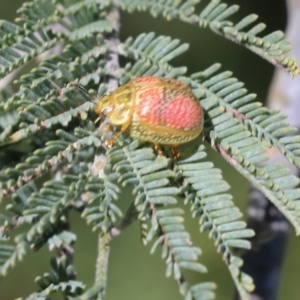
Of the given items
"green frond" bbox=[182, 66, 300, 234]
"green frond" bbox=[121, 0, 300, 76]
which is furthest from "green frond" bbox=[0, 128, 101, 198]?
"green frond" bbox=[121, 0, 300, 76]

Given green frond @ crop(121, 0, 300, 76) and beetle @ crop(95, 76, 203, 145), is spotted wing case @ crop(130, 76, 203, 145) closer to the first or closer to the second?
beetle @ crop(95, 76, 203, 145)

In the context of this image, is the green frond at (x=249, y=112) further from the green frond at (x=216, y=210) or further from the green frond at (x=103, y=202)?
the green frond at (x=103, y=202)

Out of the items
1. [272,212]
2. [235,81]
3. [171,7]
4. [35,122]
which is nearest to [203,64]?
[272,212]

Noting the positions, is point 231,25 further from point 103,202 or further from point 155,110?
point 103,202

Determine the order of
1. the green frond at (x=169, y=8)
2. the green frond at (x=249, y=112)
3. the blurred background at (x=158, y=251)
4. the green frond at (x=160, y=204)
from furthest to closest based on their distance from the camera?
the blurred background at (x=158, y=251) → the green frond at (x=169, y=8) → the green frond at (x=249, y=112) → the green frond at (x=160, y=204)

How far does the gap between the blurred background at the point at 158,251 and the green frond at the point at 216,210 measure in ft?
4.03

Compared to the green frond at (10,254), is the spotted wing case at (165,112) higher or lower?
higher

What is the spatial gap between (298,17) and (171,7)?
1.86 feet

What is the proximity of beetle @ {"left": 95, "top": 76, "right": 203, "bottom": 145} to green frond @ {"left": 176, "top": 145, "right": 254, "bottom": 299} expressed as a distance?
0.06 m

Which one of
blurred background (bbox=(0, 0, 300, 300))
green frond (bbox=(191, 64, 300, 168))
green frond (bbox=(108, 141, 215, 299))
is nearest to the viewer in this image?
green frond (bbox=(108, 141, 215, 299))

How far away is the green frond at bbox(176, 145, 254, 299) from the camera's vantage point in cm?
63

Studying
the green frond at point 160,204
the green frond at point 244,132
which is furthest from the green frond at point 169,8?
the green frond at point 160,204

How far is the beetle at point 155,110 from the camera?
75cm

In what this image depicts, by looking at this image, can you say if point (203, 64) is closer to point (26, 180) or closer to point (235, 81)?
point (235, 81)
